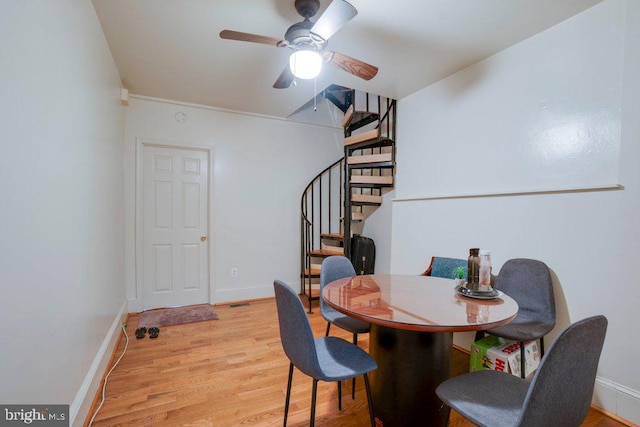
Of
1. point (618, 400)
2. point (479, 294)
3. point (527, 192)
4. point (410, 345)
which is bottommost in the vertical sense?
point (618, 400)

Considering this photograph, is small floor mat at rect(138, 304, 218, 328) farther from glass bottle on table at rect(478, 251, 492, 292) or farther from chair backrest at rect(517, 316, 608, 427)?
chair backrest at rect(517, 316, 608, 427)

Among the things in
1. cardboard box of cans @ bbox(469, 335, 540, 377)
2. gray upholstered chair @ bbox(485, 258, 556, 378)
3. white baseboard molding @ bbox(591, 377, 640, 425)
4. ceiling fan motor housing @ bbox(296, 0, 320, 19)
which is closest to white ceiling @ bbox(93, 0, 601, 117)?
ceiling fan motor housing @ bbox(296, 0, 320, 19)

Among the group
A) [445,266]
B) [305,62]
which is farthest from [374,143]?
[305,62]

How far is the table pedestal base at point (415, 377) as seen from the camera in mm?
1518

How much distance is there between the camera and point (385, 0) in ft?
5.89

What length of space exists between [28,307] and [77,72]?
52.3 inches

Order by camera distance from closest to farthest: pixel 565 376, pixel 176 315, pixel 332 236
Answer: pixel 565 376 < pixel 176 315 < pixel 332 236

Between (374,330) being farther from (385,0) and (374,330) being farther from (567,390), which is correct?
(385,0)

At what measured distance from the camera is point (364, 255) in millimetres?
4113

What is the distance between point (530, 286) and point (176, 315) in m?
3.57

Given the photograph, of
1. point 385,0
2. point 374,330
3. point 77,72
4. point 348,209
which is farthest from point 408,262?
point 77,72
